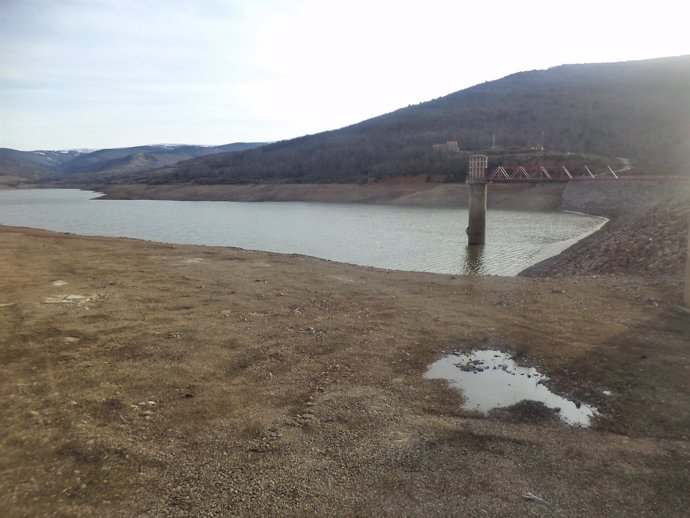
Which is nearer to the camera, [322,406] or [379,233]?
[322,406]

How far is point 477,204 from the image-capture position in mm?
33594

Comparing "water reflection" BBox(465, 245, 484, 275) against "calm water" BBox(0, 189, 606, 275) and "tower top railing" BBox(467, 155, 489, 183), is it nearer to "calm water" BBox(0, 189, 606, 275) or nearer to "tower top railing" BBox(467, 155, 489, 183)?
"calm water" BBox(0, 189, 606, 275)

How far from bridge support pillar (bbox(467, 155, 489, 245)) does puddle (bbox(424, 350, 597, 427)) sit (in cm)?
→ 2480

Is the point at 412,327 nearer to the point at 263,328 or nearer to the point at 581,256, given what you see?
the point at 263,328

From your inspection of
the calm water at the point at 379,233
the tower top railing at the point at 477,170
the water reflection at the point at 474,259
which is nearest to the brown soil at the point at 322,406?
the water reflection at the point at 474,259

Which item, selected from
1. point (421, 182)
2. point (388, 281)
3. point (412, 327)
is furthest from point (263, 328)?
point (421, 182)

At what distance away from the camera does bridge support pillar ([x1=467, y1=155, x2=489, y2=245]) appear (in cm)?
3247

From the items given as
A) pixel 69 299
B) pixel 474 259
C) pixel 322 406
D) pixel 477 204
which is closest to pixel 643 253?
pixel 474 259

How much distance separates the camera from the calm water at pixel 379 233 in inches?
1003

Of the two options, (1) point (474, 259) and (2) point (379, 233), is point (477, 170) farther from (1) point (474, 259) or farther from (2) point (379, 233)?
(1) point (474, 259)

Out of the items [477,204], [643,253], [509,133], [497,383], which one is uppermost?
[509,133]

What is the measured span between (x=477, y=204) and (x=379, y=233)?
24.1ft

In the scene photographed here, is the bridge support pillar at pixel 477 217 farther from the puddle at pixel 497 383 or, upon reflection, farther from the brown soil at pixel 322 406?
the puddle at pixel 497 383

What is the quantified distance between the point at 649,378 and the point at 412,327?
382cm
